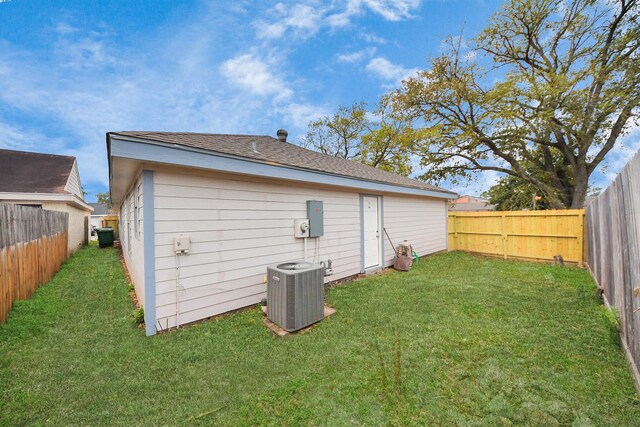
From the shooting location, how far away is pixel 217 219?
149 inches

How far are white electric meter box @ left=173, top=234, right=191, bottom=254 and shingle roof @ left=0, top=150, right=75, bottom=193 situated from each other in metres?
11.3

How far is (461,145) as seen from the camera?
13.9 m

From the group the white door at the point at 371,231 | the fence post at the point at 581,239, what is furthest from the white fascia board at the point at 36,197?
the fence post at the point at 581,239

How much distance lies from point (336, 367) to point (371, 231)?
449cm

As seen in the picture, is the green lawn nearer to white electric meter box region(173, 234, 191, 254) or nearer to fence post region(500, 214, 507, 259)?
white electric meter box region(173, 234, 191, 254)

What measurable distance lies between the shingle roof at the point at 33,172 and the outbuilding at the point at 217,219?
9654 millimetres

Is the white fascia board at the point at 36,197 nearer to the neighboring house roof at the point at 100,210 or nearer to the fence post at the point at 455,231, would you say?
the fence post at the point at 455,231

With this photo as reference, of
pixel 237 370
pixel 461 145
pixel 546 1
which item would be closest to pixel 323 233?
pixel 237 370

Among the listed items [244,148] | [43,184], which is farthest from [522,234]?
[43,184]

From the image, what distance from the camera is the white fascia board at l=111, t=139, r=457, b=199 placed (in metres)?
2.90

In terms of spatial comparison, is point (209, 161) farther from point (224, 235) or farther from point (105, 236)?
point (105, 236)

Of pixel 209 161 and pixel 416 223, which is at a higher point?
pixel 209 161

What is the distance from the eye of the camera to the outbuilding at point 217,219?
10.6 feet

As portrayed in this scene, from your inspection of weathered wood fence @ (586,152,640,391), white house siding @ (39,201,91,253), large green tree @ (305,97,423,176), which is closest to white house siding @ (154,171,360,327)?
weathered wood fence @ (586,152,640,391)
